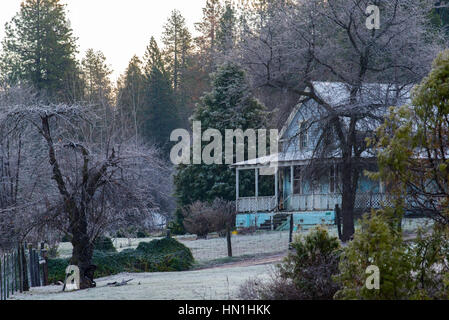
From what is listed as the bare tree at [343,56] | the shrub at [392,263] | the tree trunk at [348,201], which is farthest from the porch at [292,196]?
the shrub at [392,263]

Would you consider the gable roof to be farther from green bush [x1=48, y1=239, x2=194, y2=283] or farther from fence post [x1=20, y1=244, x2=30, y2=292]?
fence post [x1=20, y1=244, x2=30, y2=292]

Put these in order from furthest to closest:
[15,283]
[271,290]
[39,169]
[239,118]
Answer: [239,118] → [39,169] → [15,283] → [271,290]

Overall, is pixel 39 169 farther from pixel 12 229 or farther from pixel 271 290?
pixel 271 290

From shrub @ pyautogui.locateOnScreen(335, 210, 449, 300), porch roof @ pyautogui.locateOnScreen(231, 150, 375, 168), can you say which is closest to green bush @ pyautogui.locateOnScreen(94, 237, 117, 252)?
porch roof @ pyautogui.locateOnScreen(231, 150, 375, 168)

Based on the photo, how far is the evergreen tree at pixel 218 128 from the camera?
42.1 m

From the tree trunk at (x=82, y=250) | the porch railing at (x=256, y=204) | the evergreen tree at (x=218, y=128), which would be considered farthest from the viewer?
the evergreen tree at (x=218, y=128)

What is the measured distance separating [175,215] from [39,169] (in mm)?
26305

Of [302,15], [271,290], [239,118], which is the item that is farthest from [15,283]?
[239,118]

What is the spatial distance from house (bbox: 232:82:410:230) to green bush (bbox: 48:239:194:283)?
615cm

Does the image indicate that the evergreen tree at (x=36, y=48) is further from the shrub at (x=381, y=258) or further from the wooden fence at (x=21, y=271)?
the shrub at (x=381, y=258)

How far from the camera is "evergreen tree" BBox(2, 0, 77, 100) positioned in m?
53.5

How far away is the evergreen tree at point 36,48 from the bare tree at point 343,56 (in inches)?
1270

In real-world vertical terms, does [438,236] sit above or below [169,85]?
below

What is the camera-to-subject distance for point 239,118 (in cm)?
4116
